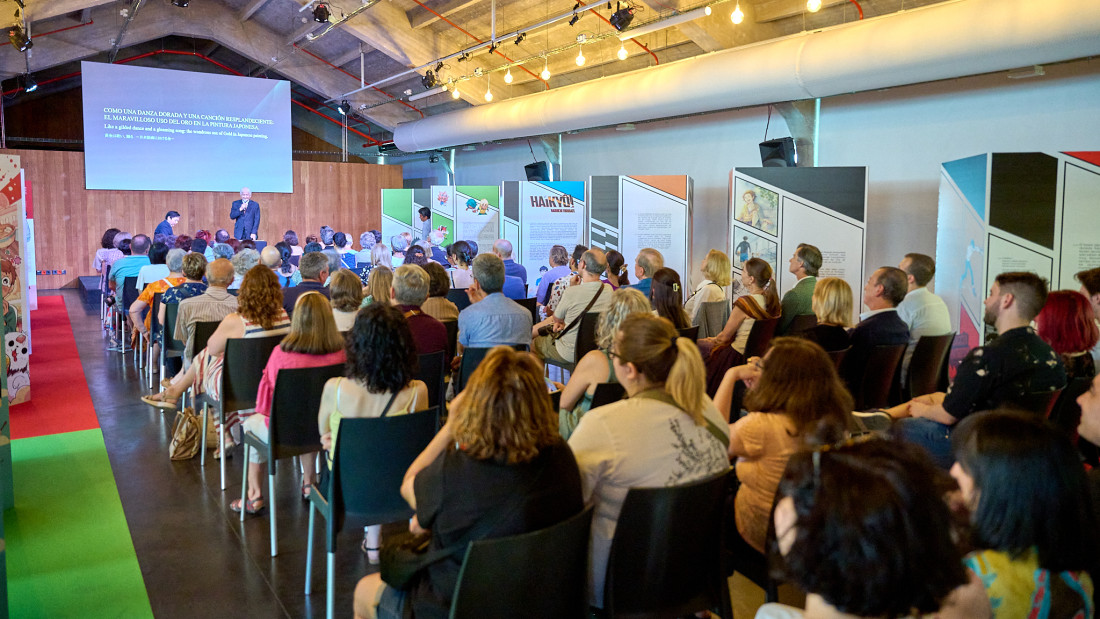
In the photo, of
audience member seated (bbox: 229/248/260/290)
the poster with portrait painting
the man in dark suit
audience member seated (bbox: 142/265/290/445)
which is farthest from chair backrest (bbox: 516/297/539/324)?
the man in dark suit

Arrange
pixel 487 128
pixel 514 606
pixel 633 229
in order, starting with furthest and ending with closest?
pixel 487 128
pixel 633 229
pixel 514 606

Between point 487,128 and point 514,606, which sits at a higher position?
point 487,128

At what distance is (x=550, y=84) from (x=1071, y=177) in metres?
8.26

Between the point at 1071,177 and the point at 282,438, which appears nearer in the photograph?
the point at 282,438

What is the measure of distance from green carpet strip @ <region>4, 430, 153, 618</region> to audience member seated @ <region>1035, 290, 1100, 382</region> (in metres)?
3.84

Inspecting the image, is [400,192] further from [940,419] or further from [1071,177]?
[940,419]

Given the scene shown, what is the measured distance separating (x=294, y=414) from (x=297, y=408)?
0.03m

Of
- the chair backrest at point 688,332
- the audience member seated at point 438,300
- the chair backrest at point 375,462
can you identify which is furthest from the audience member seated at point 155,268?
the chair backrest at point 375,462

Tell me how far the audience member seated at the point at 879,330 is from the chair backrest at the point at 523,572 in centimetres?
287

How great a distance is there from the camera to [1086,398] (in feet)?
8.69

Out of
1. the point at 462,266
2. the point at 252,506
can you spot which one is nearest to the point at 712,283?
the point at 462,266

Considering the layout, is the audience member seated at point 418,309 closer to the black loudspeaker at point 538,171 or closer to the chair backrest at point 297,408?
the chair backrest at point 297,408

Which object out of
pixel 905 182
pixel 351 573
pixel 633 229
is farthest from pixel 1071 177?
pixel 351 573

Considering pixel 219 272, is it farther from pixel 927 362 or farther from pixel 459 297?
pixel 927 362
